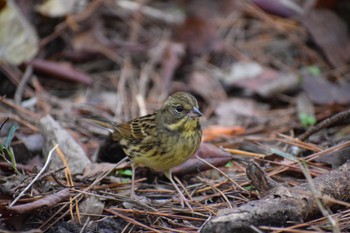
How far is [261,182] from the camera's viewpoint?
3.55 metres

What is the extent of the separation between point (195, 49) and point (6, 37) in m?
2.27

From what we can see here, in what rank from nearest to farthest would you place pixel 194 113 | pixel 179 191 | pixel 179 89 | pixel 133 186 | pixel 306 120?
1. pixel 179 191
2. pixel 133 186
3. pixel 194 113
4. pixel 306 120
5. pixel 179 89

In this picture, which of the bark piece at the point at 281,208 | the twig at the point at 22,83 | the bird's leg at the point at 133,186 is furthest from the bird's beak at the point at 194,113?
the twig at the point at 22,83

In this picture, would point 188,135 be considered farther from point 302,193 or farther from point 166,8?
point 166,8

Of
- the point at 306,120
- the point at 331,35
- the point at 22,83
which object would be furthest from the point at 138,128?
the point at 331,35

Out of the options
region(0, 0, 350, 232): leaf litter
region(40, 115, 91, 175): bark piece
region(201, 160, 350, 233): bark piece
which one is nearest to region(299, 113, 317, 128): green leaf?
region(0, 0, 350, 232): leaf litter

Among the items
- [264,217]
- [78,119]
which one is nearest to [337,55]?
[78,119]

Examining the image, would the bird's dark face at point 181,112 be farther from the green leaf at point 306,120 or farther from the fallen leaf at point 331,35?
the fallen leaf at point 331,35

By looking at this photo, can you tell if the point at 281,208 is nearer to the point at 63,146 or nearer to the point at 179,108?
the point at 179,108

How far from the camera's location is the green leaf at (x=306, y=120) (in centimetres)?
571

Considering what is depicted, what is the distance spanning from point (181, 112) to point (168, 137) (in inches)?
8.6

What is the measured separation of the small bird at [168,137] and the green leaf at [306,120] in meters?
1.64

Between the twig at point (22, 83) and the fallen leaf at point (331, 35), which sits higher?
the fallen leaf at point (331, 35)

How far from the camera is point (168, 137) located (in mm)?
4480
